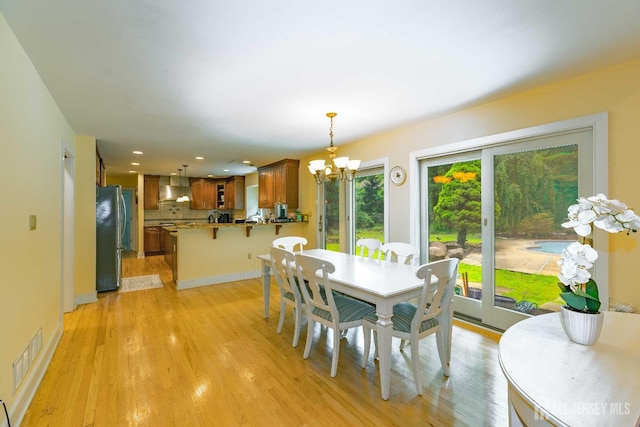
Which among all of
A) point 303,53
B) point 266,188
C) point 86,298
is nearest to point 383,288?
point 303,53

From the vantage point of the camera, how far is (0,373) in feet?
5.36

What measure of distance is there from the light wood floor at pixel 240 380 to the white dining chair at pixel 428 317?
0.22 m

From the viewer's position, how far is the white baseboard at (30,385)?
1775 mm

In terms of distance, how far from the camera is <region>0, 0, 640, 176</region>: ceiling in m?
1.57

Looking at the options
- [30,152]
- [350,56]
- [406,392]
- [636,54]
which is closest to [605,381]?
[406,392]

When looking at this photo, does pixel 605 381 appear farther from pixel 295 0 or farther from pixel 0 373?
pixel 0 373

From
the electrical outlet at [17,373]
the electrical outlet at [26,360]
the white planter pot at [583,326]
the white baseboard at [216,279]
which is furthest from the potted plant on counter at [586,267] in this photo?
the white baseboard at [216,279]

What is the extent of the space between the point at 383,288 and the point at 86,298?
4.38m

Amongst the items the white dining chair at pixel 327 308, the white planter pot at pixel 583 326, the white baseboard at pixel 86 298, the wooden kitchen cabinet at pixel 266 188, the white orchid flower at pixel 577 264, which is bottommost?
the white baseboard at pixel 86 298

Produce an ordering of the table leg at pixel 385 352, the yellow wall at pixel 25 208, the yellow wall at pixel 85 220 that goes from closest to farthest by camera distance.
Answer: the yellow wall at pixel 25 208 < the table leg at pixel 385 352 < the yellow wall at pixel 85 220

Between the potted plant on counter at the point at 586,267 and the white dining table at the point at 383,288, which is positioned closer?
the potted plant on counter at the point at 586,267

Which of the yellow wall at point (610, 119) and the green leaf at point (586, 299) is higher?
the yellow wall at point (610, 119)

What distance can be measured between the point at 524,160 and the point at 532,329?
86.6 inches

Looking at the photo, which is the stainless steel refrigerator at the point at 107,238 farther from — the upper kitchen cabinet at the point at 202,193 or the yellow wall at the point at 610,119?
the yellow wall at the point at 610,119
